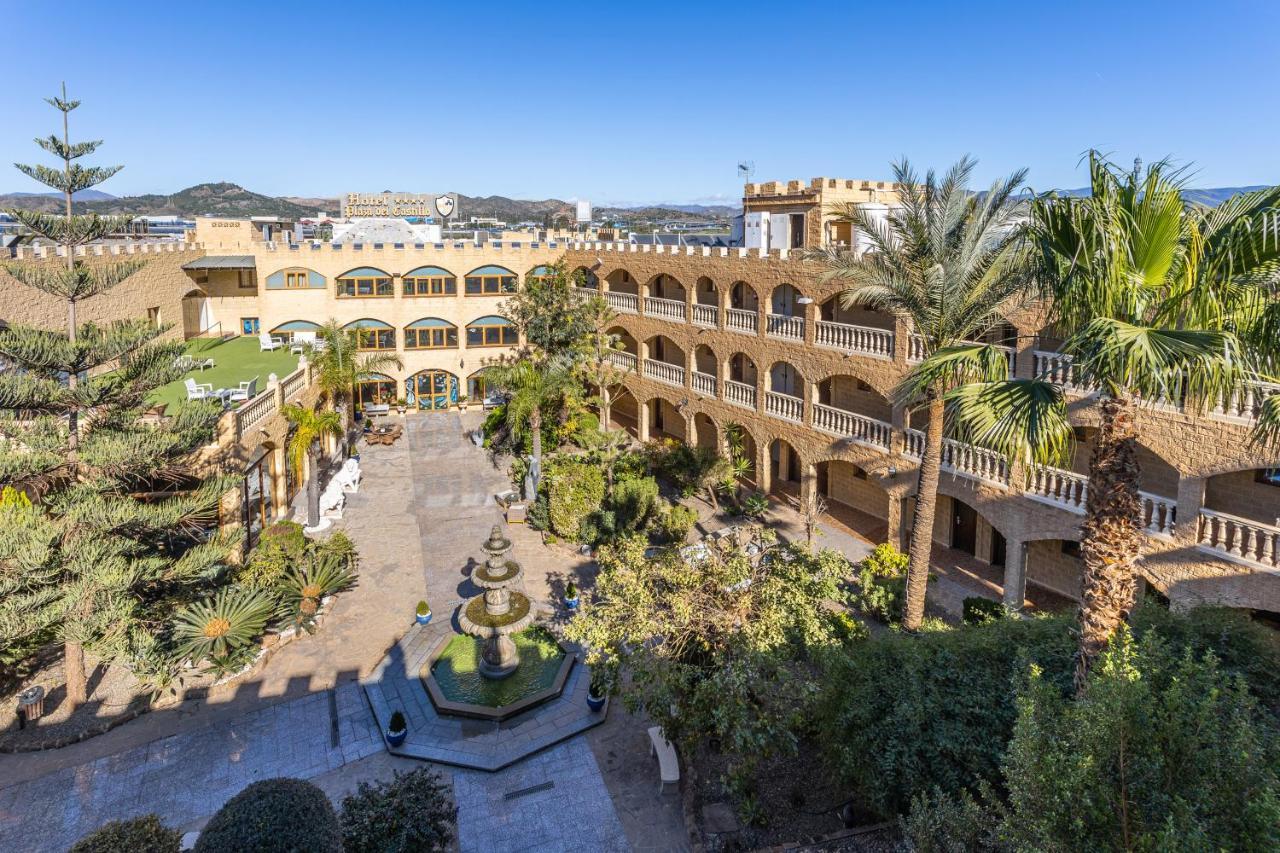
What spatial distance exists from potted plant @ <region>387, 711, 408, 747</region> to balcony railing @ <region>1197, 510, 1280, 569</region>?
17.2m

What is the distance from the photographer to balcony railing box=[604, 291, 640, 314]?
38.1m

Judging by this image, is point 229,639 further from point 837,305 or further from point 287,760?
point 837,305

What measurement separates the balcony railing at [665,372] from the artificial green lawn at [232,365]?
15.3 meters

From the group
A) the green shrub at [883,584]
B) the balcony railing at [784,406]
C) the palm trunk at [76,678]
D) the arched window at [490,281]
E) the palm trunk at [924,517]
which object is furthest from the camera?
the arched window at [490,281]

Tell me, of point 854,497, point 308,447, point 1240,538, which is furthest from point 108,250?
point 1240,538

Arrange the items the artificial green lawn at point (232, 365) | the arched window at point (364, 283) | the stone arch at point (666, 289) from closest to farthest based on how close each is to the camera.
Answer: the artificial green lawn at point (232, 365) < the stone arch at point (666, 289) < the arched window at point (364, 283)

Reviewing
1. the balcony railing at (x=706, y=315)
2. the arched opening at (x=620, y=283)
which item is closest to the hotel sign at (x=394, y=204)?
the arched opening at (x=620, y=283)

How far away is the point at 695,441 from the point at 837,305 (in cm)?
929

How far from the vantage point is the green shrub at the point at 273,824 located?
998cm

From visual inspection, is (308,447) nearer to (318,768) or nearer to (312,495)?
(312,495)

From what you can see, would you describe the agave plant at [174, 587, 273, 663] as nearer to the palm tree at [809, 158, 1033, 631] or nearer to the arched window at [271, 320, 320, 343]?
the palm tree at [809, 158, 1033, 631]

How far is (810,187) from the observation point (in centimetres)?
3144

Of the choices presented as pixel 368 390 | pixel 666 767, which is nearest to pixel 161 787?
pixel 666 767

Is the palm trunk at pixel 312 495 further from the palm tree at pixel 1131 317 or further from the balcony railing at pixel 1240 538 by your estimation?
the balcony railing at pixel 1240 538
